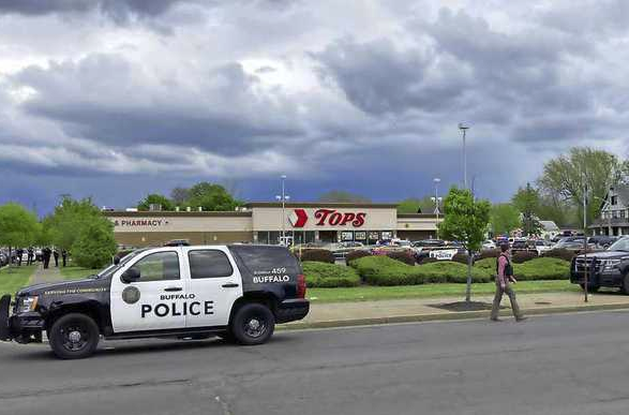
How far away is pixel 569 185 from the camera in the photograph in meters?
103

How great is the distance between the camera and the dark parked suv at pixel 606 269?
20953 millimetres

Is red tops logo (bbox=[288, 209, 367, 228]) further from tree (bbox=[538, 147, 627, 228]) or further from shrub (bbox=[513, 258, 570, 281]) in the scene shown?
→ shrub (bbox=[513, 258, 570, 281])

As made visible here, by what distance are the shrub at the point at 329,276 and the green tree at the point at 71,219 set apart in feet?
80.2

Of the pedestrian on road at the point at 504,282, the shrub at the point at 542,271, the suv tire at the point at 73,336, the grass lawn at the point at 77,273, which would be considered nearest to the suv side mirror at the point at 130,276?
the suv tire at the point at 73,336

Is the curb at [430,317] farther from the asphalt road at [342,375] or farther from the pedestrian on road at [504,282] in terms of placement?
the asphalt road at [342,375]

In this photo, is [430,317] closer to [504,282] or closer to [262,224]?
[504,282]

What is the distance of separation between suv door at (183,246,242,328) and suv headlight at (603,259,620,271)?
13.1 metres

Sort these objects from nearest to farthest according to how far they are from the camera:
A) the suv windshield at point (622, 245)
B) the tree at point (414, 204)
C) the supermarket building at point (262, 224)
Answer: the suv windshield at point (622, 245), the supermarket building at point (262, 224), the tree at point (414, 204)

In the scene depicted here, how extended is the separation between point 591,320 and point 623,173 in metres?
95.3

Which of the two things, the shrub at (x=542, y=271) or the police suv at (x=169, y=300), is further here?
the shrub at (x=542, y=271)

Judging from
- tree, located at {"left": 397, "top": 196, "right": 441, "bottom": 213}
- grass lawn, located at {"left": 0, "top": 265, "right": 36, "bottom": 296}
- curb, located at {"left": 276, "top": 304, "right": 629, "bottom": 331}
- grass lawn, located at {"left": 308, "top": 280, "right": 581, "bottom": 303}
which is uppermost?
tree, located at {"left": 397, "top": 196, "right": 441, "bottom": 213}

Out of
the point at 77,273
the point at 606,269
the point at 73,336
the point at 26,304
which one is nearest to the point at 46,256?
the point at 77,273

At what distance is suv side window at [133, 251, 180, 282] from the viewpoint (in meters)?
11.8

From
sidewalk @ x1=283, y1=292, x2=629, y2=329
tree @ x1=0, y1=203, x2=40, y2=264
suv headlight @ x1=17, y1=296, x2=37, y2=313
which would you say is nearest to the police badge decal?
suv headlight @ x1=17, y1=296, x2=37, y2=313
